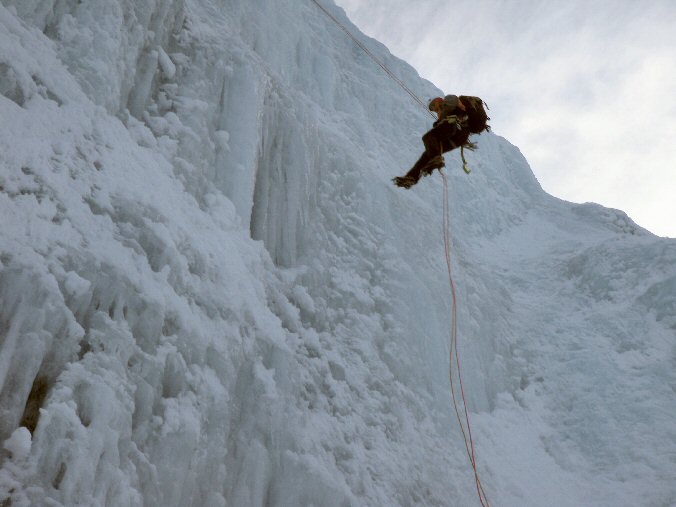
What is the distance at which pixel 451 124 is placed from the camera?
928cm

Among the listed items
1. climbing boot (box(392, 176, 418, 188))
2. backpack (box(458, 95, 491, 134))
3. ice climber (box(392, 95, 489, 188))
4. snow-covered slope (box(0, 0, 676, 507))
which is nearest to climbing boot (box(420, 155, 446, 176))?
ice climber (box(392, 95, 489, 188))

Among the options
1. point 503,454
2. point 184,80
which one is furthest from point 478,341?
point 184,80

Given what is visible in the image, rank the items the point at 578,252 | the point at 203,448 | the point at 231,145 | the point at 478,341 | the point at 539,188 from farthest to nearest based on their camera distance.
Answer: the point at 539,188 < the point at 578,252 < the point at 478,341 < the point at 231,145 < the point at 203,448

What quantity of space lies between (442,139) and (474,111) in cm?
65

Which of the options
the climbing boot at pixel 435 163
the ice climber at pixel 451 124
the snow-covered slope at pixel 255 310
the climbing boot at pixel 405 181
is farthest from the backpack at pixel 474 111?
the snow-covered slope at pixel 255 310

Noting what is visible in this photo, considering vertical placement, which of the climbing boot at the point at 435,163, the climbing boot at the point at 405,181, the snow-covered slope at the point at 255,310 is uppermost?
the climbing boot at the point at 435,163

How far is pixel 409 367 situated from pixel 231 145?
5.59 m

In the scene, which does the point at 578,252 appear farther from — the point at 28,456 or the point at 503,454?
the point at 28,456

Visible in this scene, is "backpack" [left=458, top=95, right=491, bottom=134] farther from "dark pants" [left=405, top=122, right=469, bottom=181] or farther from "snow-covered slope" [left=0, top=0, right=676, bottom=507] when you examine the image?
"snow-covered slope" [left=0, top=0, right=676, bottom=507]

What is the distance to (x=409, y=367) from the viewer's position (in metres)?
12.3

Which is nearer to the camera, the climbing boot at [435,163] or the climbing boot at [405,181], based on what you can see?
the climbing boot at [435,163]

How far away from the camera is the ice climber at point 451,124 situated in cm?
919

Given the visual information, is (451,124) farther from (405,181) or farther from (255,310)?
(255,310)

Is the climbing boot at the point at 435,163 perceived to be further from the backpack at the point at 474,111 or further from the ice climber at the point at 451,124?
the backpack at the point at 474,111
